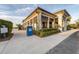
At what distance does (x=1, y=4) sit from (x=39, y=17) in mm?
1663

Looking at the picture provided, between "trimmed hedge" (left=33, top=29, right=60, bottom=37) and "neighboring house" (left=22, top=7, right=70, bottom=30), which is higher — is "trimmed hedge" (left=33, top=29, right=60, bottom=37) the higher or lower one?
the lower one

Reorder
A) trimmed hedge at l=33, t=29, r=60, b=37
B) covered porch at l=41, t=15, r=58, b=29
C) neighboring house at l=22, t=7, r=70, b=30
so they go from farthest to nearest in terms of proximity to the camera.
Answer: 1. trimmed hedge at l=33, t=29, r=60, b=37
2. covered porch at l=41, t=15, r=58, b=29
3. neighboring house at l=22, t=7, r=70, b=30

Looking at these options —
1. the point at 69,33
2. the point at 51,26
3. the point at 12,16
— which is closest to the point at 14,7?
the point at 12,16

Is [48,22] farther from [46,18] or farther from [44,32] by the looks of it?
[44,32]

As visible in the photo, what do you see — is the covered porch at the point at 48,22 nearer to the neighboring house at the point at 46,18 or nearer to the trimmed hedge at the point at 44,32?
the neighboring house at the point at 46,18

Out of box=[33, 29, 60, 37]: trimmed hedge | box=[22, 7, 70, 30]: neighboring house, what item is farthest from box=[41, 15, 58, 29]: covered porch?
box=[33, 29, 60, 37]: trimmed hedge

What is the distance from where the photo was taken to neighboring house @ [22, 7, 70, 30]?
226 inches

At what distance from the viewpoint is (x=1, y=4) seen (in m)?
5.28

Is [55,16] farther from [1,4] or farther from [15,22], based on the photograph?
[1,4]

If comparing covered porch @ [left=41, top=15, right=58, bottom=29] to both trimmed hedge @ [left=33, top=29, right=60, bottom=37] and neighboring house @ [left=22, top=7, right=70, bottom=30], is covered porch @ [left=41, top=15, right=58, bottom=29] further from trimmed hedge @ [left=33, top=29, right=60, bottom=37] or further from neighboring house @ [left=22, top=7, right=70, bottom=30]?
trimmed hedge @ [left=33, top=29, right=60, bottom=37]

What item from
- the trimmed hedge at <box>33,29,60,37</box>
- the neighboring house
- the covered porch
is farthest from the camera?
the trimmed hedge at <box>33,29,60,37</box>

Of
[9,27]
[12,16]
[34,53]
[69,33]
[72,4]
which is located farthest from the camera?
[69,33]

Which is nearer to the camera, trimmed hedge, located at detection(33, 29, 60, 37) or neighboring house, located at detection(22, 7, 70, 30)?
neighboring house, located at detection(22, 7, 70, 30)

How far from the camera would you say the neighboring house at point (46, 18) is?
574 centimetres
